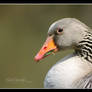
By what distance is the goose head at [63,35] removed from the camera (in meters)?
5.20

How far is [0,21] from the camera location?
11.0m

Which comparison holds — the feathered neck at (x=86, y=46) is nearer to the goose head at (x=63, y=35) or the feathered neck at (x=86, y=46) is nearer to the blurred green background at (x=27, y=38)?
the goose head at (x=63, y=35)

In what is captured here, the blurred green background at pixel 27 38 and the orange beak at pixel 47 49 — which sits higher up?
the orange beak at pixel 47 49

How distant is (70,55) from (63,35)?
11.0 inches

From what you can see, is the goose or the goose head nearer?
the goose

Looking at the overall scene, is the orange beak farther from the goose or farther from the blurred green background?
the blurred green background

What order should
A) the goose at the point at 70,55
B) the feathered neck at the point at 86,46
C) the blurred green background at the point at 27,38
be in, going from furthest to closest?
the blurred green background at the point at 27,38 < the feathered neck at the point at 86,46 < the goose at the point at 70,55

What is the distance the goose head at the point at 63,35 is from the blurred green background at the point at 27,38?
7.80ft

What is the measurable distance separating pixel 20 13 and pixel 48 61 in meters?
2.60

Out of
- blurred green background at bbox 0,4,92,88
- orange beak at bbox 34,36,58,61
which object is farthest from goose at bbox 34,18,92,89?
blurred green background at bbox 0,4,92,88

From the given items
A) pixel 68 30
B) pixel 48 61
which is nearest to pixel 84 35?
pixel 68 30

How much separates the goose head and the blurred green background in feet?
7.80

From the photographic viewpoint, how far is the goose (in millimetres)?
4883

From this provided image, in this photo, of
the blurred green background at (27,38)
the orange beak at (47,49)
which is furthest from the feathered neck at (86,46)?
the blurred green background at (27,38)
